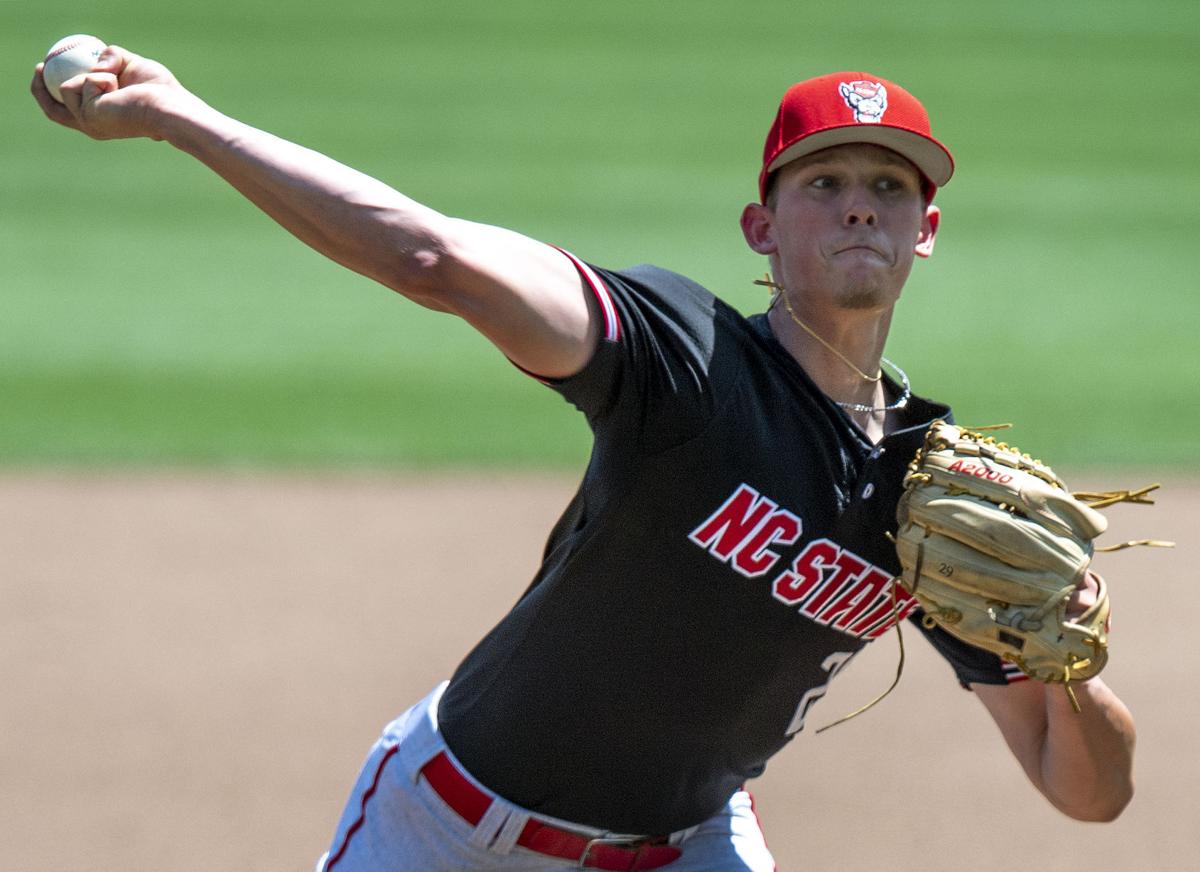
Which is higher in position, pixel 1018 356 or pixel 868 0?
pixel 868 0

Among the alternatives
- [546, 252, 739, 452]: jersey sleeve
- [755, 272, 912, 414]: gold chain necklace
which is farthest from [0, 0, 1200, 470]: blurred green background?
[546, 252, 739, 452]: jersey sleeve

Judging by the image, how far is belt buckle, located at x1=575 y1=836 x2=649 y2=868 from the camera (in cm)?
305

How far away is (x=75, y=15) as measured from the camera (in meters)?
14.2

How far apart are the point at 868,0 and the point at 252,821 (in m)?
12.1

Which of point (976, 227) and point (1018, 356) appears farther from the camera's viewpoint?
point (976, 227)

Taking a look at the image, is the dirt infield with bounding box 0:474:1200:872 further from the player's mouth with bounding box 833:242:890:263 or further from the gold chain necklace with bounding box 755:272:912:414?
the player's mouth with bounding box 833:242:890:263

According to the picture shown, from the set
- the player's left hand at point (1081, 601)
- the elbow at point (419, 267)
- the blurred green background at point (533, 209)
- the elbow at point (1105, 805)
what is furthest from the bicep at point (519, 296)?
the blurred green background at point (533, 209)

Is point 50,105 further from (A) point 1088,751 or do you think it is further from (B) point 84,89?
(A) point 1088,751

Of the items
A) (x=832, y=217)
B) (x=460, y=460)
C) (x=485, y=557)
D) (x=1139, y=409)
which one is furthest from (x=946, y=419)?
(x=1139, y=409)

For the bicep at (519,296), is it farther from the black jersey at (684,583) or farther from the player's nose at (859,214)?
the player's nose at (859,214)

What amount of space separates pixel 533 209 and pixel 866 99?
8.63 metres

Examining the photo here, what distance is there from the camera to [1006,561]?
2840 mm

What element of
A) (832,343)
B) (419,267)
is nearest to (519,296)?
(419,267)

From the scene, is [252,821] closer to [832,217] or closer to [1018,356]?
[832,217]
